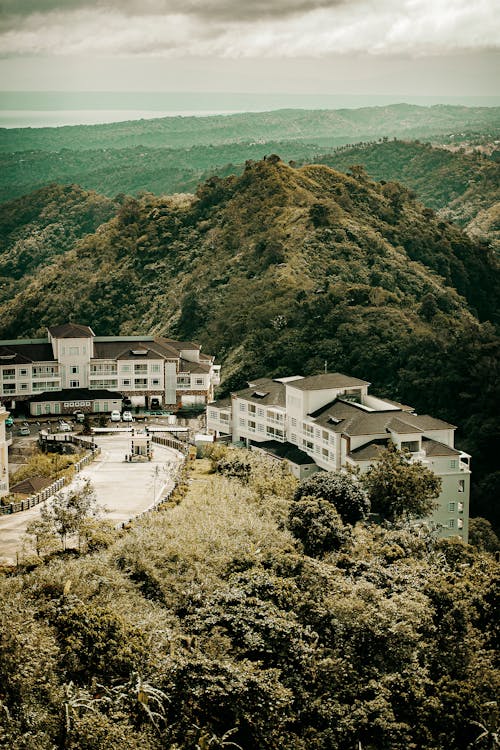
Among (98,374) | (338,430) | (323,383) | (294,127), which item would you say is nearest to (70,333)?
(98,374)

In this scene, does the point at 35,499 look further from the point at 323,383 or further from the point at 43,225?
the point at 43,225

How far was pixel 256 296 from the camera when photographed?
5341 centimetres

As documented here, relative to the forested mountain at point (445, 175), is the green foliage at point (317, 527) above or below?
below

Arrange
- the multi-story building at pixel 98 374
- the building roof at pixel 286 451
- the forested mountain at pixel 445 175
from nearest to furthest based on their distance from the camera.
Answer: the building roof at pixel 286 451 → the multi-story building at pixel 98 374 → the forested mountain at pixel 445 175

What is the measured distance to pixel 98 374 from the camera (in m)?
41.7

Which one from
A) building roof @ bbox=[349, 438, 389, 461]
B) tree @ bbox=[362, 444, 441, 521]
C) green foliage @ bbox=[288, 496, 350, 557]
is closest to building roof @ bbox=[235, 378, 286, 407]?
building roof @ bbox=[349, 438, 389, 461]

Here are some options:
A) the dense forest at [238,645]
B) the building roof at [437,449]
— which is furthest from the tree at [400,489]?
the dense forest at [238,645]

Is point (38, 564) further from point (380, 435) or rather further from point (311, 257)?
point (311, 257)

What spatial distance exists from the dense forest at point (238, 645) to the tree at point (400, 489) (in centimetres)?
443

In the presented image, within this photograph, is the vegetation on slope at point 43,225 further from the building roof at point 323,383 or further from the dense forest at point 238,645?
the dense forest at point 238,645

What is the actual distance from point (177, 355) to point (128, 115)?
5889cm

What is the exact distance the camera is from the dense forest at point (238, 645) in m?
15.7

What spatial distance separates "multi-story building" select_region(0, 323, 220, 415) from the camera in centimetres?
4097

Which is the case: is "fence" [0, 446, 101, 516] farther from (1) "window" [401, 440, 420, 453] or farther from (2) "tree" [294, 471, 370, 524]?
(1) "window" [401, 440, 420, 453]
